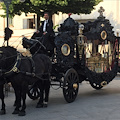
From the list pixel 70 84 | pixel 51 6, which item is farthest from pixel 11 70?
pixel 51 6

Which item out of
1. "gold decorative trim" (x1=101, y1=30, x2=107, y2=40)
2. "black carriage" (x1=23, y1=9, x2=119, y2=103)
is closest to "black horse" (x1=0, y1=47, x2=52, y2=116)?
"black carriage" (x1=23, y1=9, x2=119, y2=103)

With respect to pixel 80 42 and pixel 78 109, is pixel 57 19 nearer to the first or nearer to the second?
pixel 80 42

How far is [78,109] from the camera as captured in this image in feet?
27.2

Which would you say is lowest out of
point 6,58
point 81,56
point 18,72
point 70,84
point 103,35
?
point 70,84

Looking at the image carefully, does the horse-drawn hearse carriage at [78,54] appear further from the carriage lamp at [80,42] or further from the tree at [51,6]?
the tree at [51,6]

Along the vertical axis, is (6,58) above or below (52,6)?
below

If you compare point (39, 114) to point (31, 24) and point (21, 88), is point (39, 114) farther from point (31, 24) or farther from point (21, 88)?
point (31, 24)

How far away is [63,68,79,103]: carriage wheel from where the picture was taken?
9.07 m

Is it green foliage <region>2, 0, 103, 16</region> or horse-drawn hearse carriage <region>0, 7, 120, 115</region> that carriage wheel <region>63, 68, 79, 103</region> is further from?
green foliage <region>2, 0, 103, 16</region>

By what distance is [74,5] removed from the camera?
22609mm

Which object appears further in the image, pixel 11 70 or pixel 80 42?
pixel 80 42

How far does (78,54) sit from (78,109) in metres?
2.21

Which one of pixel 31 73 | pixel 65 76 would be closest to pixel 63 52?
pixel 65 76

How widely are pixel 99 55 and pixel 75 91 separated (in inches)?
76.3
